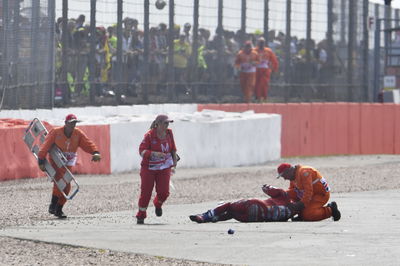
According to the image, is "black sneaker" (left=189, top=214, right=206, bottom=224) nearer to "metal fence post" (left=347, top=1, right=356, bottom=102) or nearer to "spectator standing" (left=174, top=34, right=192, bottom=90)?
"spectator standing" (left=174, top=34, right=192, bottom=90)

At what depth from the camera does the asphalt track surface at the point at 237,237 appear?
37.8 feet

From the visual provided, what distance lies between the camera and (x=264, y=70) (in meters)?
32.0

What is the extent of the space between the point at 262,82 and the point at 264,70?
32 cm

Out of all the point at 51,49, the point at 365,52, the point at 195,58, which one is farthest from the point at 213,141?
the point at 365,52

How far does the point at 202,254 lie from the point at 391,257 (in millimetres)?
1697

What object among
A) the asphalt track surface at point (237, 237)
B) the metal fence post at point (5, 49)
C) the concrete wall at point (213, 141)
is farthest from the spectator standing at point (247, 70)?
the asphalt track surface at point (237, 237)

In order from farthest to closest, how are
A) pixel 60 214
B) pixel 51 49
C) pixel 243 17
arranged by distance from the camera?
1. pixel 243 17
2. pixel 51 49
3. pixel 60 214

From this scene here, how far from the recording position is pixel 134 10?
27.3m

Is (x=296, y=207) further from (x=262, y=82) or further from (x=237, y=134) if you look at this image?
(x=262, y=82)

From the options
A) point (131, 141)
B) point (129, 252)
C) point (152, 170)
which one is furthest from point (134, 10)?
point (129, 252)

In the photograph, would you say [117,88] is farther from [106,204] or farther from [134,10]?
[106,204]

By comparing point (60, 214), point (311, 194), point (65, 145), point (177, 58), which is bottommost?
point (60, 214)

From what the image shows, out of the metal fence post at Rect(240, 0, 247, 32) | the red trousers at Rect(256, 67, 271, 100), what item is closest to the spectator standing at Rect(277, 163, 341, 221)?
the metal fence post at Rect(240, 0, 247, 32)

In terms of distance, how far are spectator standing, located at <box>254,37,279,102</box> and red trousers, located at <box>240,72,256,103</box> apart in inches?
16.3
